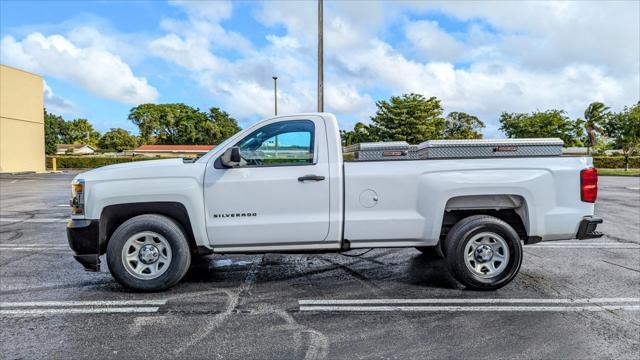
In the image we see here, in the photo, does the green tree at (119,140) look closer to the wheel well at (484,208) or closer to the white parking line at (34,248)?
the white parking line at (34,248)

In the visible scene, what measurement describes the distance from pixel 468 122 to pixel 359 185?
8924cm

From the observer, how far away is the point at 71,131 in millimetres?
121625

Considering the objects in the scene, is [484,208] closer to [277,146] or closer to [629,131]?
[277,146]

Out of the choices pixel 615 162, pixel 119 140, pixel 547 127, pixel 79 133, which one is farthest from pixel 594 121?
pixel 79 133

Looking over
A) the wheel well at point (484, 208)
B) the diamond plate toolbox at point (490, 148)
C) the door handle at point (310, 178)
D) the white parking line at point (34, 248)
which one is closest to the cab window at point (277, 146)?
the door handle at point (310, 178)

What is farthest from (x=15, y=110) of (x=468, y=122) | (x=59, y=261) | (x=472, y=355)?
(x=468, y=122)

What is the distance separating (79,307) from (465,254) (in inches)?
159

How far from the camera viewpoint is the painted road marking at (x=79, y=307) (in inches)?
173

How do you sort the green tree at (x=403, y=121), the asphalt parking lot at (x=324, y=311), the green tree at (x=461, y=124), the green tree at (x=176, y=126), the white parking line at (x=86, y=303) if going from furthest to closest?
the green tree at (x=176, y=126) < the green tree at (x=461, y=124) < the green tree at (x=403, y=121) < the white parking line at (x=86, y=303) < the asphalt parking lot at (x=324, y=311)

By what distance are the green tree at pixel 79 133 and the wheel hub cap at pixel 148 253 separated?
128611 millimetres

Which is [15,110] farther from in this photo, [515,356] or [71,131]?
[71,131]

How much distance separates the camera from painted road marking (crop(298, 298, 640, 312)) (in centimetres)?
450

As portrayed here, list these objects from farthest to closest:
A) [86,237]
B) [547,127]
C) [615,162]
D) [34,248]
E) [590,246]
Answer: [547,127] < [615,162] < [590,246] < [34,248] < [86,237]

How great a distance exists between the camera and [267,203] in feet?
16.1
